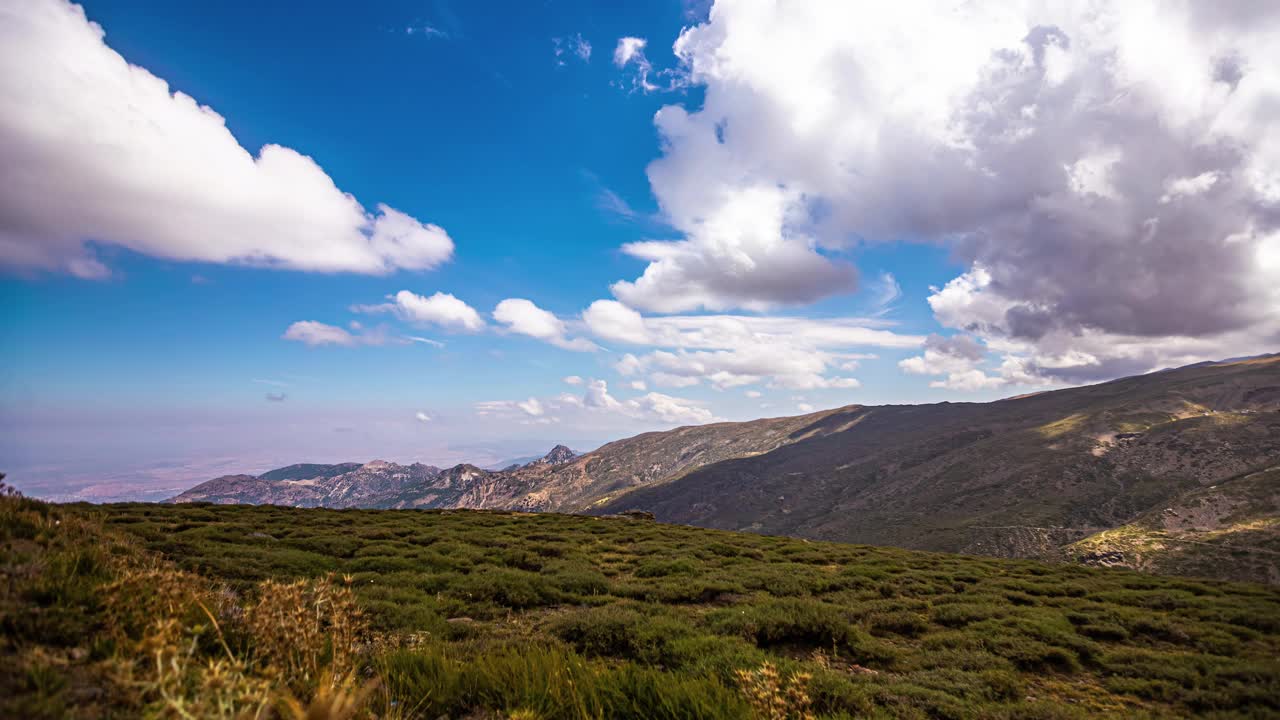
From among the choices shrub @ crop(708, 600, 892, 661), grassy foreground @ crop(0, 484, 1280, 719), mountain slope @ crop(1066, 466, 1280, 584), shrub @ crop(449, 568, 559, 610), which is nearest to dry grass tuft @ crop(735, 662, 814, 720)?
grassy foreground @ crop(0, 484, 1280, 719)

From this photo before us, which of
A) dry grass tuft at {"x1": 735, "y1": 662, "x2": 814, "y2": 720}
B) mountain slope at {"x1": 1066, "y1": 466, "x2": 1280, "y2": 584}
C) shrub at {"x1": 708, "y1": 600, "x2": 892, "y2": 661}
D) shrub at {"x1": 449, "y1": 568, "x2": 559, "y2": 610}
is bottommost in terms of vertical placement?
mountain slope at {"x1": 1066, "y1": 466, "x2": 1280, "y2": 584}

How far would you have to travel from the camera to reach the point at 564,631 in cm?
932

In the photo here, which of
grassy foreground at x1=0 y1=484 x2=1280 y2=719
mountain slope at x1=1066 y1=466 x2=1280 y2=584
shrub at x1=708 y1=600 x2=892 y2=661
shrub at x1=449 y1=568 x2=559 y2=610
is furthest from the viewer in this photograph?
mountain slope at x1=1066 y1=466 x2=1280 y2=584

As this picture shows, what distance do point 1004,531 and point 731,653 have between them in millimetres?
154434

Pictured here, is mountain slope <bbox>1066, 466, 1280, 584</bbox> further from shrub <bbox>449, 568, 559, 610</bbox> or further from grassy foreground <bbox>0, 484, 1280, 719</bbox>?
shrub <bbox>449, 568, 559, 610</bbox>

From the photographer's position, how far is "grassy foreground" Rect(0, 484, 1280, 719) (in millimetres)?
3162

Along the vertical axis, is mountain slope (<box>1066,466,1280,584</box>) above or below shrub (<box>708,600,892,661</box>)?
below

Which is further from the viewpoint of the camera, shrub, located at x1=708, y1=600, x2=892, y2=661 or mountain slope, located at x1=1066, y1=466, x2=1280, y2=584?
mountain slope, located at x1=1066, y1=466, x2=1280, y2=584

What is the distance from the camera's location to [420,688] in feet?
16.5

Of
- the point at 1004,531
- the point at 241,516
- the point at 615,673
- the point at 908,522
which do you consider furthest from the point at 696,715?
the point at 908,522

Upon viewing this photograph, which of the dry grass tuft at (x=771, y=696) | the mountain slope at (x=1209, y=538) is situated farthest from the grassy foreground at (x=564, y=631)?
the mountain slope at (x=1209, y=538)

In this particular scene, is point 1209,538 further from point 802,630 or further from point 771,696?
point 771,696

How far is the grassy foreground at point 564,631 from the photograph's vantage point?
3162 millimetres

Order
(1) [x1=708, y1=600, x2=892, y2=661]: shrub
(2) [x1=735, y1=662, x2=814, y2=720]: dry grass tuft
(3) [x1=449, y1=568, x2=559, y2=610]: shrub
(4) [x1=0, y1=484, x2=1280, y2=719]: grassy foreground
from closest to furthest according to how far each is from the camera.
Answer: (4) [x1=0, y1=484, x2=1280, y2=719]: grassy foreground
(2) [x1=735, y1=662, x2=814, y2=720]: dry grass tuft
(1) [x1=708, y1=600, x2=892, y2=661]: shrub
(3) [x1=449, y1=568, x2=559, y2=610]: shrub
